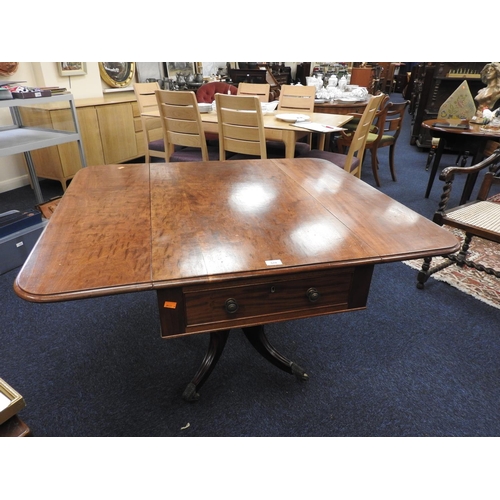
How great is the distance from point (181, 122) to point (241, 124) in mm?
518

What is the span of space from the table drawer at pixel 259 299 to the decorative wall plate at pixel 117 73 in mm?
A: 4212

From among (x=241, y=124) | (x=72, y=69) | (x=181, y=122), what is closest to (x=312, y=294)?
(x=241, y=124)

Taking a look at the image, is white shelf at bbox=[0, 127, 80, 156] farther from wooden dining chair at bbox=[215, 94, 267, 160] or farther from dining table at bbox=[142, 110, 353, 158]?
Result: wooden dining chair at bbox=[215, 94, 267, 160]

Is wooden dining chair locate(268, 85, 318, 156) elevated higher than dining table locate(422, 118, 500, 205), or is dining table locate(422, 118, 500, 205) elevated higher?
wooden dining chair locate(268, 85, 318, 156)

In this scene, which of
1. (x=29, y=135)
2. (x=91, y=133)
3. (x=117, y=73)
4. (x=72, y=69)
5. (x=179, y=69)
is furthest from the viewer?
(x=179, y=69)

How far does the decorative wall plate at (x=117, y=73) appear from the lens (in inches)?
163

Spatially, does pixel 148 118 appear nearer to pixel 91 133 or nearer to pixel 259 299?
pixel 91 133

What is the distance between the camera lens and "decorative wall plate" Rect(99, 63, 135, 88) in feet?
13.6

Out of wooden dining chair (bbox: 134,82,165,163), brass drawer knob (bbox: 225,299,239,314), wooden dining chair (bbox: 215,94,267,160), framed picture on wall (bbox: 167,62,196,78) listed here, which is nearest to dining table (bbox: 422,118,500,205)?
wooden dining chair (bbox: 215,94,267,160)

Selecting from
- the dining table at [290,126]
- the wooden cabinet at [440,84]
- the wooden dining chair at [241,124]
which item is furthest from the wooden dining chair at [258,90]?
the wooden cabinet at [440,84]

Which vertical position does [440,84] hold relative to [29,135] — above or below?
above

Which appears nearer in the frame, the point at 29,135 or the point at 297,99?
the point at 29,135

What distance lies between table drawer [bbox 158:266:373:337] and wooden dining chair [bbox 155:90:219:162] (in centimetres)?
197

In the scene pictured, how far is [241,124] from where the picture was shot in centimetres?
242
